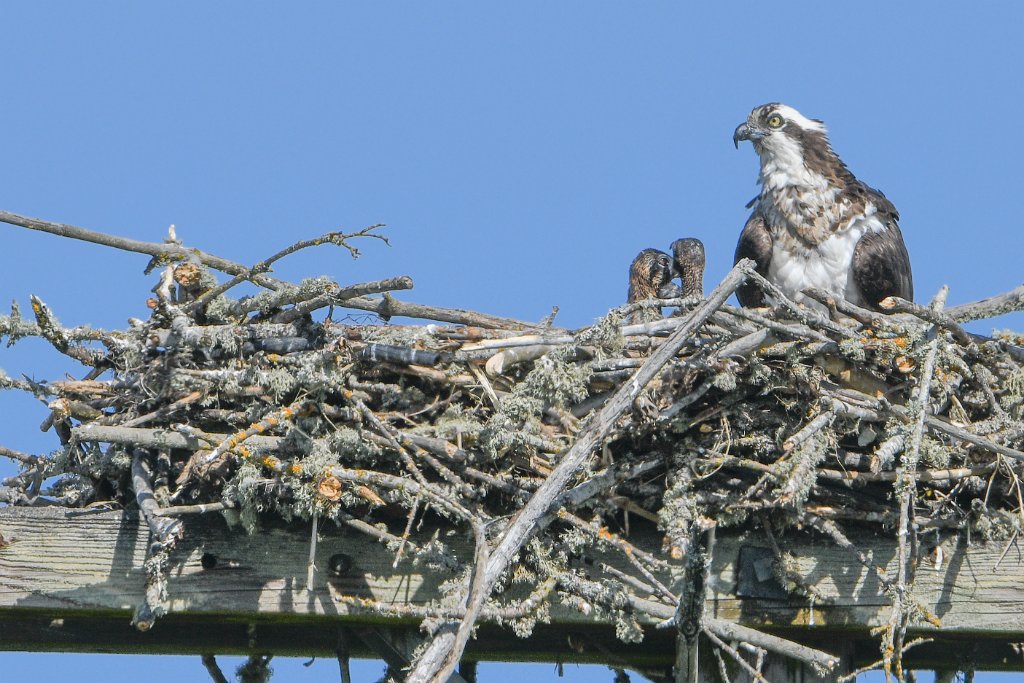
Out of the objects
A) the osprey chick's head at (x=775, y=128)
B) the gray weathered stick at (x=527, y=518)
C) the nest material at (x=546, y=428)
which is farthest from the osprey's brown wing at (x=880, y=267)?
the gray weathered stick at (x=527, y=518)

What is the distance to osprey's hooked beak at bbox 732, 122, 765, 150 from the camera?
22.1ft

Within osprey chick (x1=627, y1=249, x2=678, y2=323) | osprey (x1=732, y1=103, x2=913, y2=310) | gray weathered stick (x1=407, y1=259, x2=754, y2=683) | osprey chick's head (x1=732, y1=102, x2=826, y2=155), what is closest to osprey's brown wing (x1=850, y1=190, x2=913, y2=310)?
osprey (x1=732, y1=103, x2=913, y2=310)

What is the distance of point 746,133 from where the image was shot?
6750mm

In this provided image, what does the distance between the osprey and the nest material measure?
5.01ft

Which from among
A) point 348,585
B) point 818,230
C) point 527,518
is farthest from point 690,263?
point 527,518

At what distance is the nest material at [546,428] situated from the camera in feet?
12.0

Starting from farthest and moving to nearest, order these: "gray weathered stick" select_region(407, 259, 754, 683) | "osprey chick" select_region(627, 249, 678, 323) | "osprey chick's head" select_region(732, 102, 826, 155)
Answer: "osprey chick" select_region(627, 249, 678, 323) < "osprey chick's head" select_region(732, 102, 826, 155) < "gray weathered stick" select_region(407, 259, 754, 683)

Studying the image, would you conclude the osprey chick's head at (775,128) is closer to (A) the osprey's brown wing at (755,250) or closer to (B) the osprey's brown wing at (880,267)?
(A) the osprey's brown wing at (755,250)

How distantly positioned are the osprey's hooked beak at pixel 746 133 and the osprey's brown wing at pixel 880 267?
0.95 metres

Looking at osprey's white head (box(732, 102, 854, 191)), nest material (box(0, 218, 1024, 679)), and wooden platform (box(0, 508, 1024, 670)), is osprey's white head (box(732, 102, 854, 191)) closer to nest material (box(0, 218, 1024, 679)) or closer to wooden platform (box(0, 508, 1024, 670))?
A: nest material (box(0, 218, 1024, 679))

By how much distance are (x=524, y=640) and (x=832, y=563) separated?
3.10 feet

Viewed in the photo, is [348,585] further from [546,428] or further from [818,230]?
[818,230]

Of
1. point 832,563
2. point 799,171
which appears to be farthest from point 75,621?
point 799,171

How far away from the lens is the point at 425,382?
438cm
